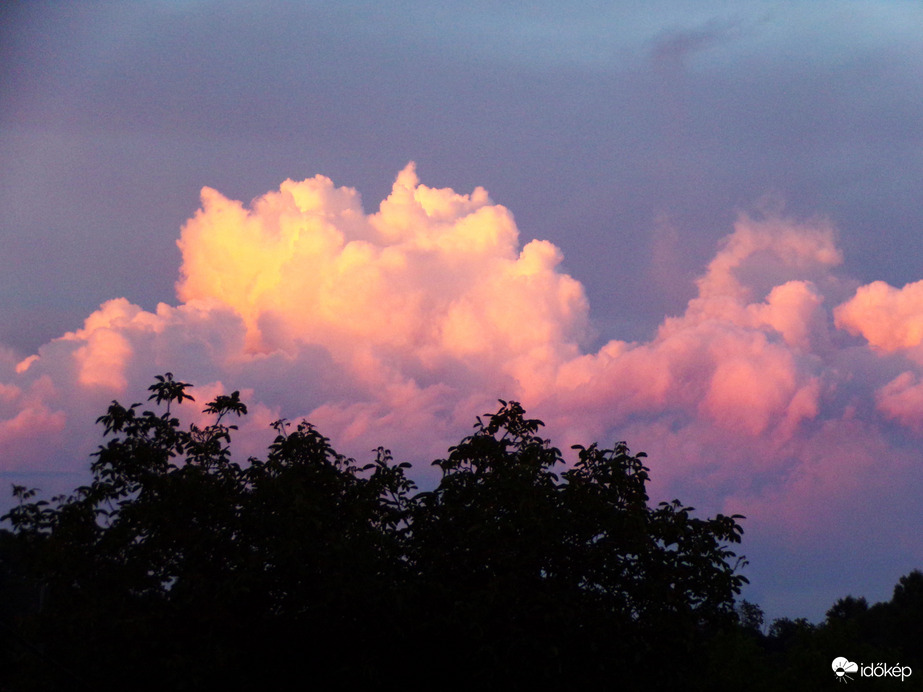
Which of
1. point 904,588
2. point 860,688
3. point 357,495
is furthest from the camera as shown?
point 904,588

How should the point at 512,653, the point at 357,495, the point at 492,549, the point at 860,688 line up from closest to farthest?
the point at 512,653 < the point at 492,549 < the point at 357,495 < the point at 860,688

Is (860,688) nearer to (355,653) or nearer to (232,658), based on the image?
(355,653)

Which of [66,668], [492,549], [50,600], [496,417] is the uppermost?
[496,417]

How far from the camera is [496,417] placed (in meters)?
17.2

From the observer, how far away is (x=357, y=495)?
53.3 ft

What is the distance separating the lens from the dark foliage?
1422 cm

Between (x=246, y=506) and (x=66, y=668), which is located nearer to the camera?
(x=66, y=668)

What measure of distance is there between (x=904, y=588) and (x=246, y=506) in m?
53.9

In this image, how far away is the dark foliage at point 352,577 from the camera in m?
14.2

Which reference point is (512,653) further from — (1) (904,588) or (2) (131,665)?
(1) (904,588)

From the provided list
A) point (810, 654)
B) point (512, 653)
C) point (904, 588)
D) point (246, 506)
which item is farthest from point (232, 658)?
point (904, 588)

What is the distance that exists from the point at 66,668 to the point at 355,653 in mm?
4276

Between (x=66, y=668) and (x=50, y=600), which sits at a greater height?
(x=50, y=600)

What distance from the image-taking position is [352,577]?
14500 millimetres
